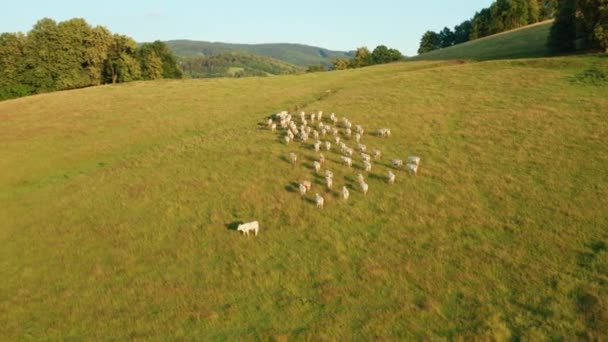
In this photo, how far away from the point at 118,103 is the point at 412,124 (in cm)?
3924

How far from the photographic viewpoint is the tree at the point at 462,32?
13450 centimetres

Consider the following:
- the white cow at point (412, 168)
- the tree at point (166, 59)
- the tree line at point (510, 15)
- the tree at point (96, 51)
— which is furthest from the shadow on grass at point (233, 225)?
the tree line at point (510, 15)

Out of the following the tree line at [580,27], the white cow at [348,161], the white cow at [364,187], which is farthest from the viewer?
the tree line at [580,27]

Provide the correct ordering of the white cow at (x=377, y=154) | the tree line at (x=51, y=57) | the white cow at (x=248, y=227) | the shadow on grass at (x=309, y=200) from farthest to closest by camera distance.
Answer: the tree line at (x=51, y=57), the white cow at (x=377, y=154), the shadow on grass at (x=309, y=200), the white cow at (x=248, y=227)

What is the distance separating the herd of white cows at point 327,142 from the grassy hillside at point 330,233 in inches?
22.7

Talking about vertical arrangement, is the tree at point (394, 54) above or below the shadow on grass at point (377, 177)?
above

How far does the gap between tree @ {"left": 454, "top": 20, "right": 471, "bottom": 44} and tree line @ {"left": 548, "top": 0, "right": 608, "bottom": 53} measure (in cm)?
8759

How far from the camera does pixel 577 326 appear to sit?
465 inches

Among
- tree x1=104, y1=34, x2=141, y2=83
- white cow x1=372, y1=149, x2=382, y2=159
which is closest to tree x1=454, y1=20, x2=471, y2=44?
tree x1=104, y1=34, x2=141, y2=83

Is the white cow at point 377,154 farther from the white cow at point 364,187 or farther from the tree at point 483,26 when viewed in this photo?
the tree at point 483,26

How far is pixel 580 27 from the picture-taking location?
155ft

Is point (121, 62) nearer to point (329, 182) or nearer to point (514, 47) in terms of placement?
point (514, 47)

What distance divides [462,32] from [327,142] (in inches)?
5045

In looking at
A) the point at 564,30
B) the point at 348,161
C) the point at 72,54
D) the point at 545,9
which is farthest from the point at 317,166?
the point at 545,9
